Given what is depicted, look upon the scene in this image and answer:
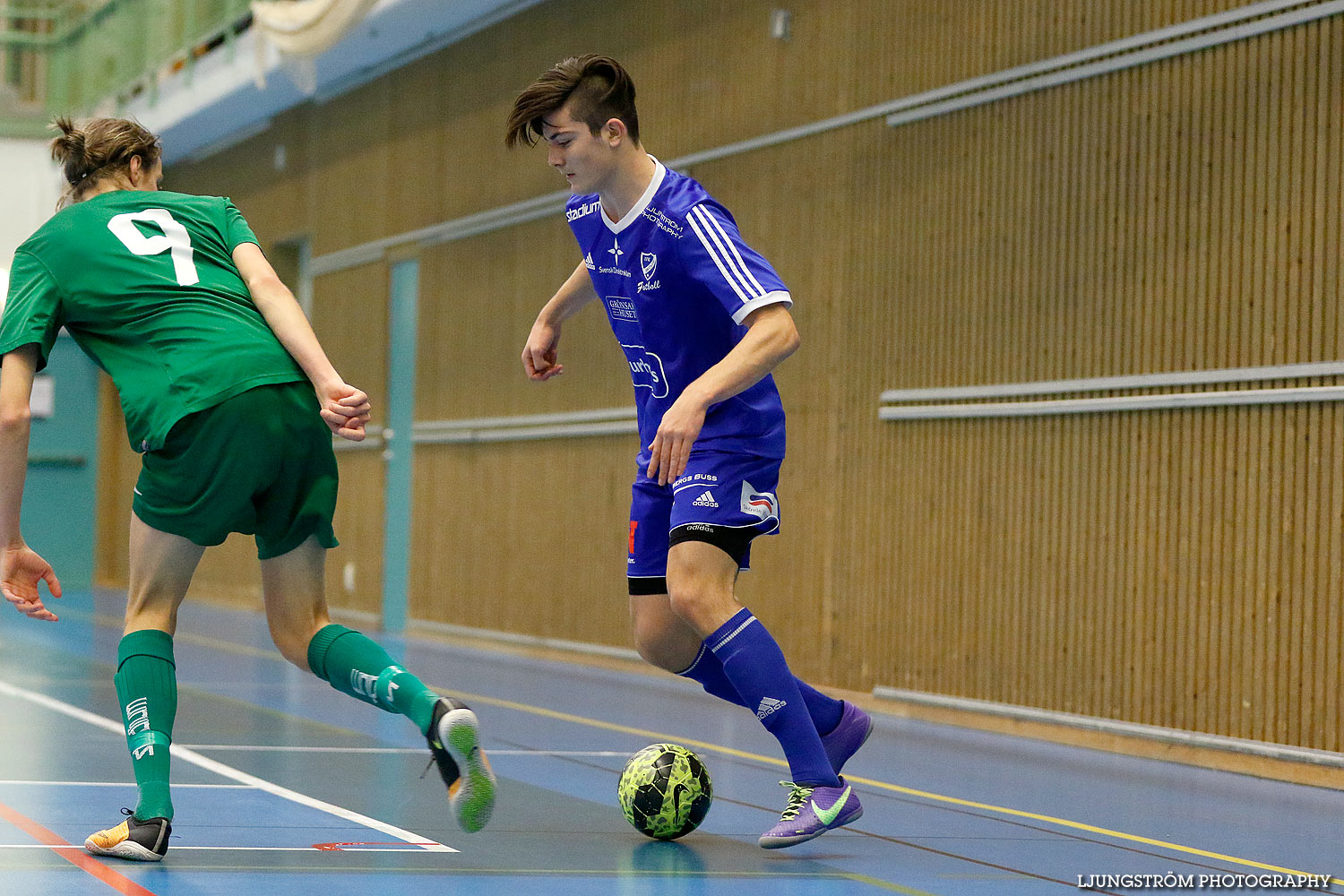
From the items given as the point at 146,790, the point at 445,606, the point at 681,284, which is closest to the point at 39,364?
the point at 146,790

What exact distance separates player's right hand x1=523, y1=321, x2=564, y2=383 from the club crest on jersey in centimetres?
79

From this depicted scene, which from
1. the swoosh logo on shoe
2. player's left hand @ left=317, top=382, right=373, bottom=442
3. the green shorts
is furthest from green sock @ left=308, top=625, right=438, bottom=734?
the swoosh logo on shoe

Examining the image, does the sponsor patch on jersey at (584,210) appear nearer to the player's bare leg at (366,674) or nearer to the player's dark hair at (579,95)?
the player's dark hair at (579,95)

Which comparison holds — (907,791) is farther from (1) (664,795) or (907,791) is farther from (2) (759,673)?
(2) (759,673)

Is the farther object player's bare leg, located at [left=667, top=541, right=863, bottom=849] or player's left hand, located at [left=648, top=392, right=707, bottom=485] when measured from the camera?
player's bare leg, located at [left=667, top=541, right=863, bottom=849]

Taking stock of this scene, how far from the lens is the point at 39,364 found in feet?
12.1

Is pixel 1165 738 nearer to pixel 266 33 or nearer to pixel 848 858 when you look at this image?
pixel 848 858

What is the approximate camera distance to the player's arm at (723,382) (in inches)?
145

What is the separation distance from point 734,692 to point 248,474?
5.06ft

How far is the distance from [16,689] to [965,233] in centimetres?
509

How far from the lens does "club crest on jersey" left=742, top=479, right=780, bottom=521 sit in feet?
13.2

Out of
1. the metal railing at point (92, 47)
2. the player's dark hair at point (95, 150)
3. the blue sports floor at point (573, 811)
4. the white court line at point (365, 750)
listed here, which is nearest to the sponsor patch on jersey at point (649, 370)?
the blue sports floor at point (573, 811)

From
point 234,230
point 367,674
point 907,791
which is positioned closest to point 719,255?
point 234,230

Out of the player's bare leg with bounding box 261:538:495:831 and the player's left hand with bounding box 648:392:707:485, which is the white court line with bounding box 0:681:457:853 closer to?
the player's bare leg with bounding box 261:538:495:831
